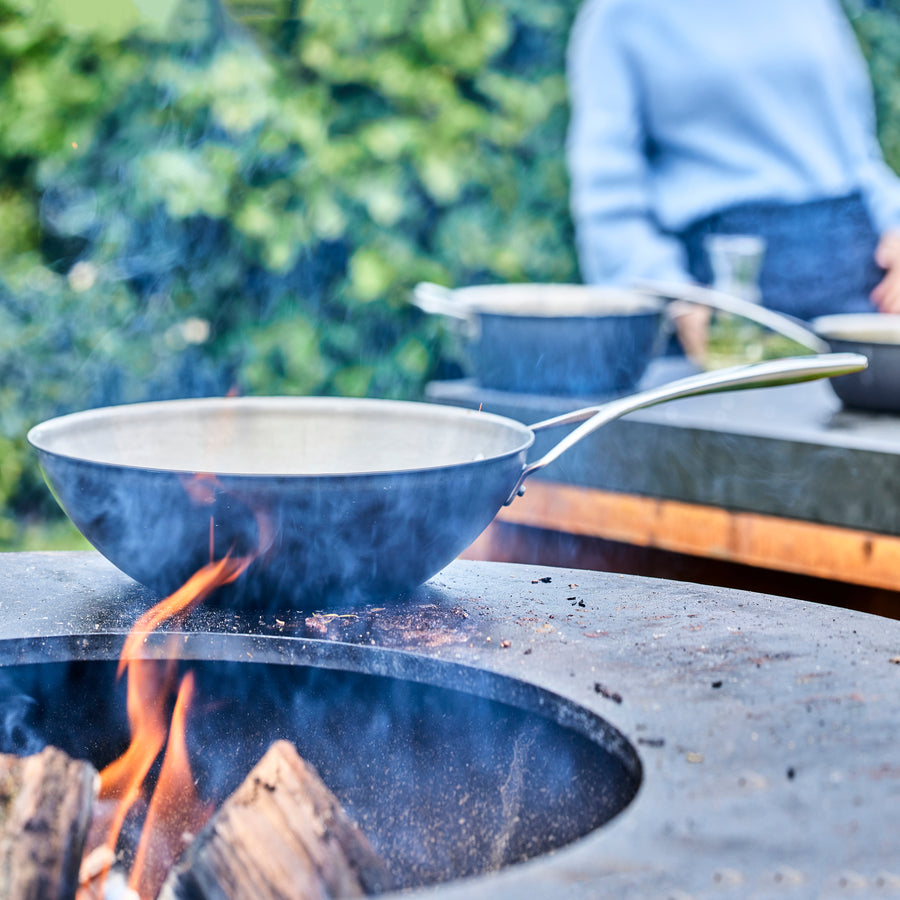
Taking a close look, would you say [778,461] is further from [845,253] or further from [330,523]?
[845,253]

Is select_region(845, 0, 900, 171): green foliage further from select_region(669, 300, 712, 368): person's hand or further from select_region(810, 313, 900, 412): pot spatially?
select_region(810, 313, 900, 412): pot

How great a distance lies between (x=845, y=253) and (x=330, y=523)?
2438 millimetres

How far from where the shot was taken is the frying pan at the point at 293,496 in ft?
2.65

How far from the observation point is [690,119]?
2.87 meters

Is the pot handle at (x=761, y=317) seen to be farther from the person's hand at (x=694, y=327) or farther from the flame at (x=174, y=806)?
the flame at (x=174, y=806)

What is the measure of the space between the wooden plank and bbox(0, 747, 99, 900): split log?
4.19ft

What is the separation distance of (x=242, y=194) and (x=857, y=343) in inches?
75.7

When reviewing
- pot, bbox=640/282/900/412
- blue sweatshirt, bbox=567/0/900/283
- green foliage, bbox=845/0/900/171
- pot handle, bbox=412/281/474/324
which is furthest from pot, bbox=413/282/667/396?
green foliage, bbox=845/0/900/171

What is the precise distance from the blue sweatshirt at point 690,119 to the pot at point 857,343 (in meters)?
0.91

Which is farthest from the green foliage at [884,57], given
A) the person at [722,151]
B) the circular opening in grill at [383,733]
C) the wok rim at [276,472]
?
the circular opening in grill at [383,733]

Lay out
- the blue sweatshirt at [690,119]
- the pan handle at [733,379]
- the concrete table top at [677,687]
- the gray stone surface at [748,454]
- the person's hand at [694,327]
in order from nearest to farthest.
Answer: the concrete table top at [677,687] < the pan handle at [733,379] < the gray stone surface at [748,454] < the person's hand at [694,327] < the blue sweatshirt at [690,119]

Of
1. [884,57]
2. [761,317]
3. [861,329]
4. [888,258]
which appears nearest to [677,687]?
[761,317]

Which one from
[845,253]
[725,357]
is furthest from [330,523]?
[845,253]

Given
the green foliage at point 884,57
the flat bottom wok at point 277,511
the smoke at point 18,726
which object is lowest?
the smoke at point 18,726
